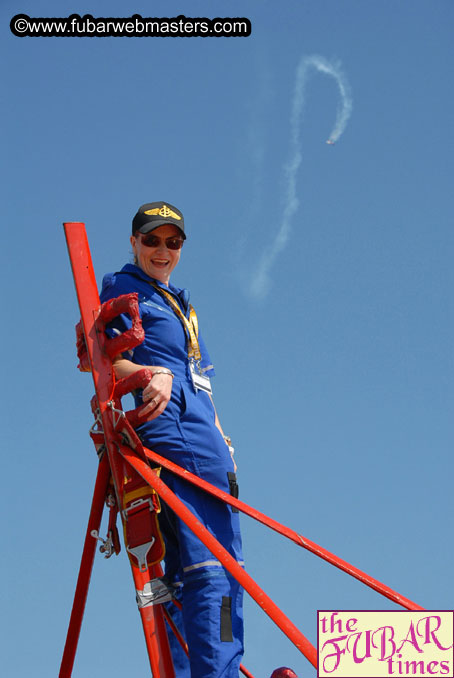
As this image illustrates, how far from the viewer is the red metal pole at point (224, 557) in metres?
5.53

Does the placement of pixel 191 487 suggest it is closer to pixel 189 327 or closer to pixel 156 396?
pixel 156 396

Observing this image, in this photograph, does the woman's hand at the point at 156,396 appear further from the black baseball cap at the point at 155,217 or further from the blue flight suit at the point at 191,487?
the black baseball cap at the point at 155,217

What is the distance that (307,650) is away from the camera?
18.1 ft

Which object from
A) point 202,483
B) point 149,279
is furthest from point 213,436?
point 149,279

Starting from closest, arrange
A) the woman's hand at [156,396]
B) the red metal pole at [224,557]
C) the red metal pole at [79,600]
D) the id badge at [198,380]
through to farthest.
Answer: the red metal pole at [224,557] → the woman's hand at [156,396] → the red metal pole at [79,600] → the id badge at [198,380]

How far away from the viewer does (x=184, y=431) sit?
6.82 metres

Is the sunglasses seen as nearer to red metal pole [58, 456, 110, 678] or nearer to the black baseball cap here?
the black baseball cap

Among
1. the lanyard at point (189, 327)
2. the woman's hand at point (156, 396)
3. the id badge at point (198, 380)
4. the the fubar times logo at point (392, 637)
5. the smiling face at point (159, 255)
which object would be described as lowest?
the the fubar times logo at point (392, 637)

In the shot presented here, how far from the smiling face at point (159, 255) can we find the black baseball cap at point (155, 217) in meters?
0.05

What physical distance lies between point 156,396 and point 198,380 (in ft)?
2.44

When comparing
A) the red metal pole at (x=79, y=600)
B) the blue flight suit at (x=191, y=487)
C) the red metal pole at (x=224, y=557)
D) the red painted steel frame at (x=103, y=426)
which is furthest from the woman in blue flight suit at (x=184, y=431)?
the red metal pole at (x=79, y=600)

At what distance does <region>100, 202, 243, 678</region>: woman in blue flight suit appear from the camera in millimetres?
6238

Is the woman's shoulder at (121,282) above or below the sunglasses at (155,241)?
below

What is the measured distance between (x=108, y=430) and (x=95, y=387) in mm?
351
